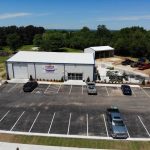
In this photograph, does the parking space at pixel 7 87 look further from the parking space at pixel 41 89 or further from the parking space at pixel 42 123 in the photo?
the parking space at pixel 42 123

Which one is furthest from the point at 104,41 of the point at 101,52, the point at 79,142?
the point at 79,142

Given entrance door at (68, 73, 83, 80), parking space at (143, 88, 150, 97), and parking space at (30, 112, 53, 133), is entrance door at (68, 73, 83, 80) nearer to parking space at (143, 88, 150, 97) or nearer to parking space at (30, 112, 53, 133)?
parking space at (143, 88, 150, 97)

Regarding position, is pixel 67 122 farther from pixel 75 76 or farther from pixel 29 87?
pixel 75 76

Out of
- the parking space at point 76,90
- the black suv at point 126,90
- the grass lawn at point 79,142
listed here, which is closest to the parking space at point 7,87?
the parking space at point 76,90

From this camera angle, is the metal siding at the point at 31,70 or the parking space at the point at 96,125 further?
the metal siding at the point at 31,70

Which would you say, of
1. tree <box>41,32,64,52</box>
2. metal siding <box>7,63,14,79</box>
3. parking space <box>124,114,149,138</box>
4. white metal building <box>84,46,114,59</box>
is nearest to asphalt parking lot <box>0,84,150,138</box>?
parking space <box>124,114,149,138</box>
